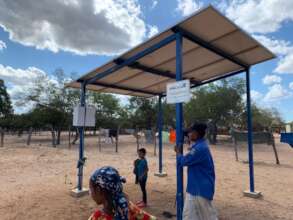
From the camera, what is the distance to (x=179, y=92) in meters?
3.37

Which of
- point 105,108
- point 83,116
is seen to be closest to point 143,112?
point 105,108

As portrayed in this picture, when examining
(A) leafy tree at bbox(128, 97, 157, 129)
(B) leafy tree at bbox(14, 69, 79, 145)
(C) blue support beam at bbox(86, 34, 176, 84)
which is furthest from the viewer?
(A) leafy tree at bbox(128, 97, 157, 129)

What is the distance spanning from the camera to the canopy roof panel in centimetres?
358

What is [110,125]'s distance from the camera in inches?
1072

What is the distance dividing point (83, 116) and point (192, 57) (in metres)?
3.01

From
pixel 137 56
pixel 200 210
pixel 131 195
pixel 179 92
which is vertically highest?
pixel 137 56

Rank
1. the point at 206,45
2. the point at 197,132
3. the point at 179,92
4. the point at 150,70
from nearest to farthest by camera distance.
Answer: the point at 197,132 → the point at 179,92 → the point at 206,45 → the point at 150,70

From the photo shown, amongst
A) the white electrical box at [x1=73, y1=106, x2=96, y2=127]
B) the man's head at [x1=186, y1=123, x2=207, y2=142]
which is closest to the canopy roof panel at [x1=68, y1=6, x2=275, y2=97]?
the white electrical box at [x1=73, y1=106, x2=96, y2=127]

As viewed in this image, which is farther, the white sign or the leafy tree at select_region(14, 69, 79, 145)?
the leafy tree at select_region(14, 69, 79, 145)

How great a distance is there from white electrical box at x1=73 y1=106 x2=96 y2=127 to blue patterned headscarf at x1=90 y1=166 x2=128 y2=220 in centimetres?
460

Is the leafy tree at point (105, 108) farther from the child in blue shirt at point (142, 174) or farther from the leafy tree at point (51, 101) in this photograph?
the child in blue shirt at point (142, 174)

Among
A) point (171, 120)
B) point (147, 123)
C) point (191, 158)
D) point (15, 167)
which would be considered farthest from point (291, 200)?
point (147, 123)

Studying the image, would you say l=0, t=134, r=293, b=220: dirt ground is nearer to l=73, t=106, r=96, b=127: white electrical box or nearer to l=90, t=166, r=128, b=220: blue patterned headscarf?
l=73, t=106, r=96, b=127: white electrical box

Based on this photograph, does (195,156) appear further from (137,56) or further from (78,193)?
(78,193)
